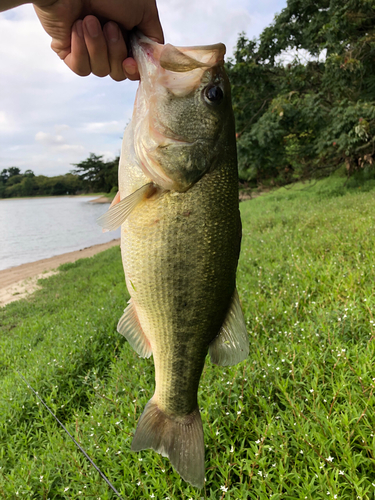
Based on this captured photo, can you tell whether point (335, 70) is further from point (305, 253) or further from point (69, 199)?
point (69, 199)

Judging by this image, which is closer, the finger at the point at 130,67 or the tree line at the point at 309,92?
the finger at the point at 130,67

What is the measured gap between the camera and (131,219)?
1.37m

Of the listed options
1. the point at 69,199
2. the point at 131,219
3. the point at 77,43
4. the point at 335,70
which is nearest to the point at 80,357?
the point at 131,219

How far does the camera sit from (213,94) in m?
1.36

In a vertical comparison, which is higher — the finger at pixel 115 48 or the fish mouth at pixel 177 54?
the finger at pixel 115 48

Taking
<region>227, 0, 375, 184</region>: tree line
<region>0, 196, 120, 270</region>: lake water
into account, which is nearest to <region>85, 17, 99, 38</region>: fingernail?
<region>227, 0, 375, 184</region>: tree line

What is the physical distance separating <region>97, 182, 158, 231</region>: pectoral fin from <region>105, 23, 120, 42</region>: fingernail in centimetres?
70

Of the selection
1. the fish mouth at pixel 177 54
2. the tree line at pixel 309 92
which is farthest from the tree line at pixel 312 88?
the fish mouth at pixel 177 54

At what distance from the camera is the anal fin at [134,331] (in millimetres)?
1562

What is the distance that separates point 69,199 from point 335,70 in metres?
111

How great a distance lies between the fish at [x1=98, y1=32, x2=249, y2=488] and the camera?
1.30 meters

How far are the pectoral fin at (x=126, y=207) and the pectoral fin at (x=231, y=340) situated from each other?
0.60m

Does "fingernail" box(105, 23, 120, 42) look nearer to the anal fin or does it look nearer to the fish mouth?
the fish mouth

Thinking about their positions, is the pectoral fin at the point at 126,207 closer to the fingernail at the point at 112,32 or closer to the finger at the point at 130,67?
the finger at the point at 130,67
